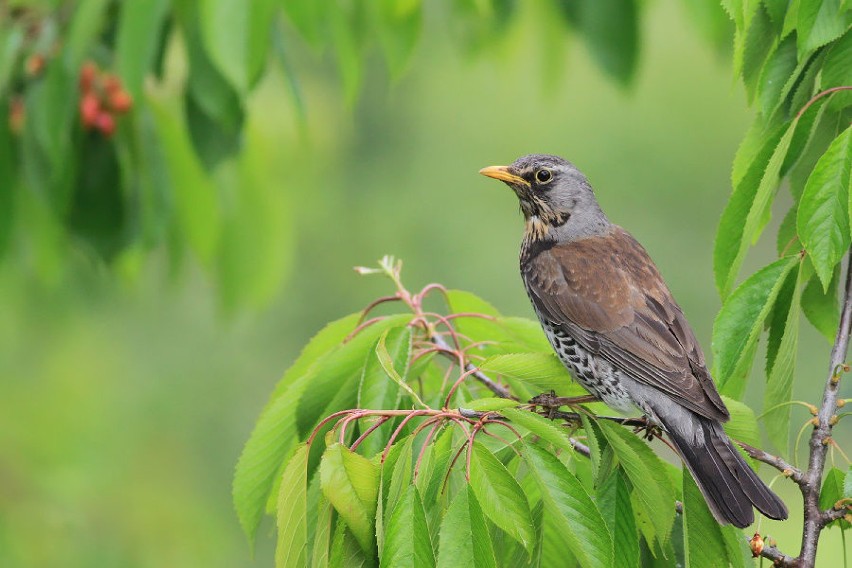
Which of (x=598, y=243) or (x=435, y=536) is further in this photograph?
(x=598, y=243)

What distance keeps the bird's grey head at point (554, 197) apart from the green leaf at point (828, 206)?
4.83 feet

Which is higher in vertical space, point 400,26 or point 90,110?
point 400,26

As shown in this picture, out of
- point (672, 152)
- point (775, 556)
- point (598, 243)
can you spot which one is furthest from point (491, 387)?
point (672, 152)

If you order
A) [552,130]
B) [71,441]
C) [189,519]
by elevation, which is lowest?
[189,519]

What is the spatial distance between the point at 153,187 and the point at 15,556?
93.0 inches

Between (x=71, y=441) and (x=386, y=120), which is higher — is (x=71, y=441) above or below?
below

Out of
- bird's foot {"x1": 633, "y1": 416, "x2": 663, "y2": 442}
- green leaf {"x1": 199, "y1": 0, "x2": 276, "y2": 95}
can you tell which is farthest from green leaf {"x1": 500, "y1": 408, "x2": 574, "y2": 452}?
green leaf {"x1": 199, "y1": 0, "x2": 276, "y2": 95}

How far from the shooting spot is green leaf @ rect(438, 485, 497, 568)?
161 centimetres

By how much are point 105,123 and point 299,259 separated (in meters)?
9.88

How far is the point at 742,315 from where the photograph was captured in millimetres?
1868

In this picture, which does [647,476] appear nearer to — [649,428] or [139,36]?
[649,428]

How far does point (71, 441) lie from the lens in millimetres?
6414

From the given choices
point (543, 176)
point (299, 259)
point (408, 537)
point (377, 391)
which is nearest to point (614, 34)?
point (543, 176)

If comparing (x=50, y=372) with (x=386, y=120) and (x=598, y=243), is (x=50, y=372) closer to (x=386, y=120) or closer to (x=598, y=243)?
(x=598, y=243)
